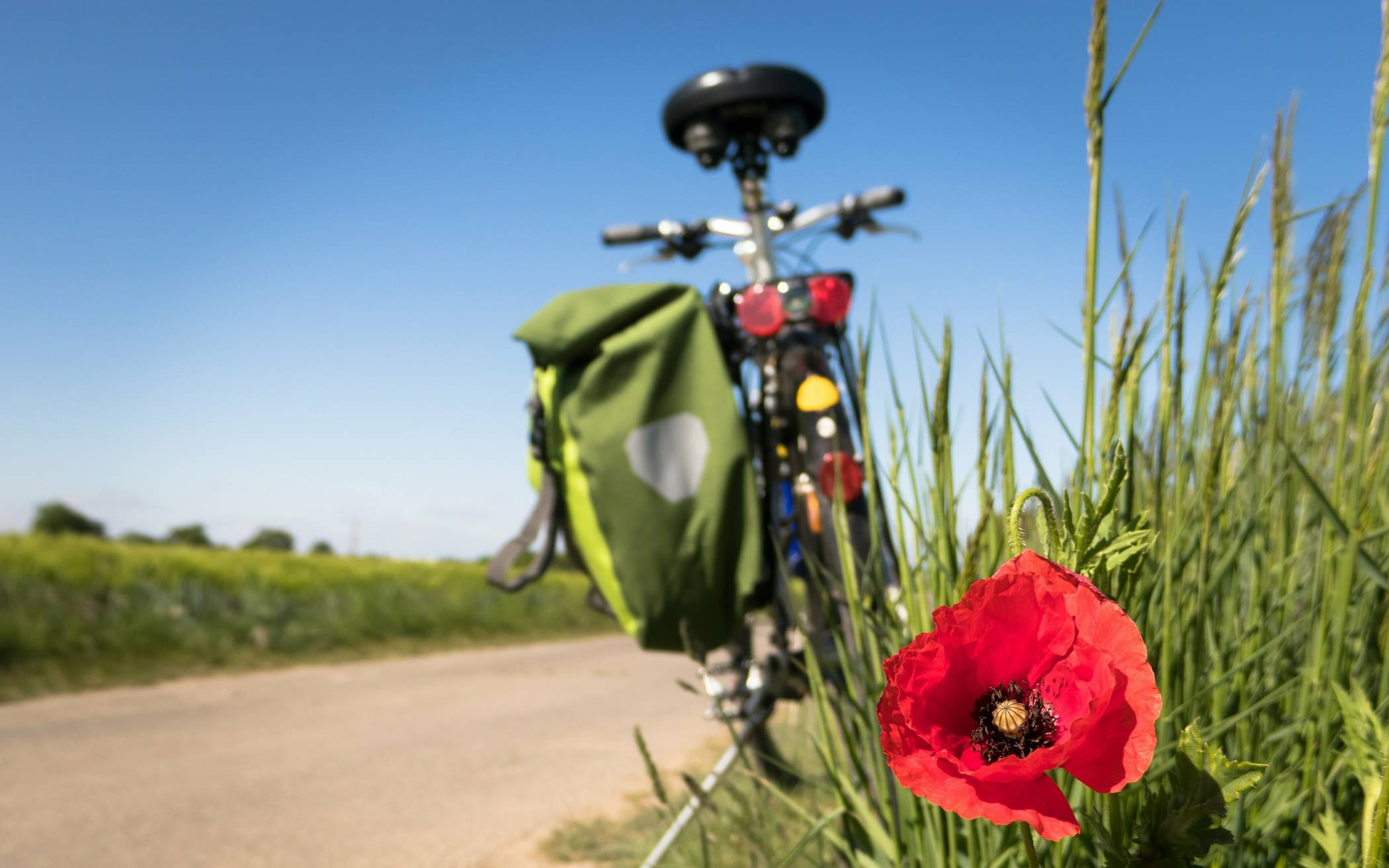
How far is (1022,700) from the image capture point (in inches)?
18.3

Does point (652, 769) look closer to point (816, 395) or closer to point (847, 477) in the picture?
point (847, 477)

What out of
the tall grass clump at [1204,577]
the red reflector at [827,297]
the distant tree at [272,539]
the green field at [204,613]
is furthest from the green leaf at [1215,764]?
the distant tree at [272,539]

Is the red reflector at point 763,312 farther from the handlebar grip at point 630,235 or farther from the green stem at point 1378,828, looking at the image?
the green stem at point 1378,828

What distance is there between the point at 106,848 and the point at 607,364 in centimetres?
197

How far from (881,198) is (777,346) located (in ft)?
2.49

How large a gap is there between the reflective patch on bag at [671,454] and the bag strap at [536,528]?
199mm

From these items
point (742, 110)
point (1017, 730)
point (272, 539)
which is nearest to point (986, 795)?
point (1017, 730)

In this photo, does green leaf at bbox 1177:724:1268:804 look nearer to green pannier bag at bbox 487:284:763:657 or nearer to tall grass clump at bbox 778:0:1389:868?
tall grass clump at bbox 778:0:1389:868

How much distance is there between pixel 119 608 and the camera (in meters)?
6.09

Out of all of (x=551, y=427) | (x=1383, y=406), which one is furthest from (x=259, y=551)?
(x=1383, y=406)

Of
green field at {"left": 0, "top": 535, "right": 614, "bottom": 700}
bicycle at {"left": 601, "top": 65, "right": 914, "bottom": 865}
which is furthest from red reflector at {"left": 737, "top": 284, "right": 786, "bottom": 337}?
green field at {"left": 0, "top": 535, "right": 614, "bottom": 700}

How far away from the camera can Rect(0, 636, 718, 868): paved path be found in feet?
8.52

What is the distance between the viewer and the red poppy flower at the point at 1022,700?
40 cm

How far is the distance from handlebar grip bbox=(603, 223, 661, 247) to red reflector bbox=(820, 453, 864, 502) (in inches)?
42.4
